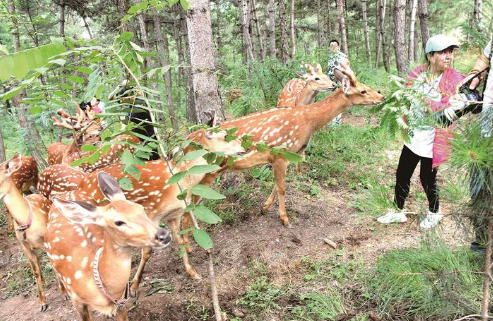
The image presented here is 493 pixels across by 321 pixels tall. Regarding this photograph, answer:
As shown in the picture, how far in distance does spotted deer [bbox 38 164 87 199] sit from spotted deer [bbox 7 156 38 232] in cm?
137

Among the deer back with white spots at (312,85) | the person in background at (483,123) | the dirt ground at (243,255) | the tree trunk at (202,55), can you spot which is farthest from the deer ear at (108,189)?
the deer back with white spots at (312,85)

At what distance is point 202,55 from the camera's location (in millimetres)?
4469

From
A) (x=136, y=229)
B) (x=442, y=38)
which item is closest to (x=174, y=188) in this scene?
(x=136, y=229)

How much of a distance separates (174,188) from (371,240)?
2462mm

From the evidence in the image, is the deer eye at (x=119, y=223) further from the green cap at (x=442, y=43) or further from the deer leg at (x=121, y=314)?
the green cap at (x=442, y=43)

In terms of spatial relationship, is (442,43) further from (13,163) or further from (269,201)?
(13,163)

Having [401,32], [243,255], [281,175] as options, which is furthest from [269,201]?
[401,32]

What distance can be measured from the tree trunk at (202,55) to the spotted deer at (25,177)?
343 cm

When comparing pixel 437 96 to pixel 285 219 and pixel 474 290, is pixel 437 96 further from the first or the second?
pixel 285 219

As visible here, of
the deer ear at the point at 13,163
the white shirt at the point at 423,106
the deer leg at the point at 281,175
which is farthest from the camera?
the deer leg at the point at 281,175

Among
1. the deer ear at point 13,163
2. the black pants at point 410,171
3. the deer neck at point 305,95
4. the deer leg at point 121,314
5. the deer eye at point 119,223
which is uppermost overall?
the deer ear at point 13,163

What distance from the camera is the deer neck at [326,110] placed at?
4.56 metres

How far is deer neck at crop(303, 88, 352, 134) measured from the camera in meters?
4.56

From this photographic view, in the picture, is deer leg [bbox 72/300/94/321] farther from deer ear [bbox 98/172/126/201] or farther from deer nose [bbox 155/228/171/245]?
deer nose [bbox 155/228/171/245]
